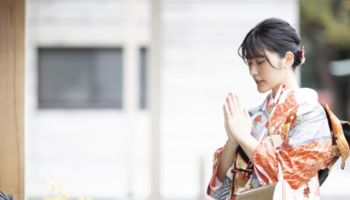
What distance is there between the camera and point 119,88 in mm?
6781

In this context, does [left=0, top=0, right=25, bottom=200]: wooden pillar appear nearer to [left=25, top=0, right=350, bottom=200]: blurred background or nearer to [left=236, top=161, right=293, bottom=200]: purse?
[left=236, top=161, right=293, bottom=200]: purse

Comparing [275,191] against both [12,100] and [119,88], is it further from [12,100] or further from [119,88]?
[119,88]

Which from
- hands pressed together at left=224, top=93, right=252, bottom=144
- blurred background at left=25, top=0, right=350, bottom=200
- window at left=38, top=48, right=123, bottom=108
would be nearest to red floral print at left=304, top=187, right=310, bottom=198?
hands pressed together at left=224, top=93, right=252, bottom=144

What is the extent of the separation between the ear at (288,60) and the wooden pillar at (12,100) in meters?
1.03

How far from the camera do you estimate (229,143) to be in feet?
5.31

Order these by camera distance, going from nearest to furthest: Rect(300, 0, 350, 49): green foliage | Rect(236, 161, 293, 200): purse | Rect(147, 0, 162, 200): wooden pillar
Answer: Rect(236, 161, 293, 200): purse → Rect(147, 0, 162, 200): wooden pillar → Rect(300, 0, 350, 49): green foliage

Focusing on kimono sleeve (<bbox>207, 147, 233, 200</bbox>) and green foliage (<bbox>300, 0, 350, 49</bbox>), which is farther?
green foliage (<bbox>300, 0, 350, 49</bbox>)

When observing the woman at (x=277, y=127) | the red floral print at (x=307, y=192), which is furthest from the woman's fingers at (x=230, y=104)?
the red floral print at (x=307, y=192)

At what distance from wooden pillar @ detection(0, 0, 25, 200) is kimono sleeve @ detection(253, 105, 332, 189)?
95cm

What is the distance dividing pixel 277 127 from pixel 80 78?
5495 millimetres

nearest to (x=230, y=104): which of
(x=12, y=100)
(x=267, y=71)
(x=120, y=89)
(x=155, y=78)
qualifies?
(x=267, y=71)

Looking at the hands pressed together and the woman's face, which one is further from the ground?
the woman's face

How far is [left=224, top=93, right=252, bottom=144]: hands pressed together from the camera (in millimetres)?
1519

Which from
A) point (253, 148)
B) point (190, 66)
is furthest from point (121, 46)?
point (253, 148)
